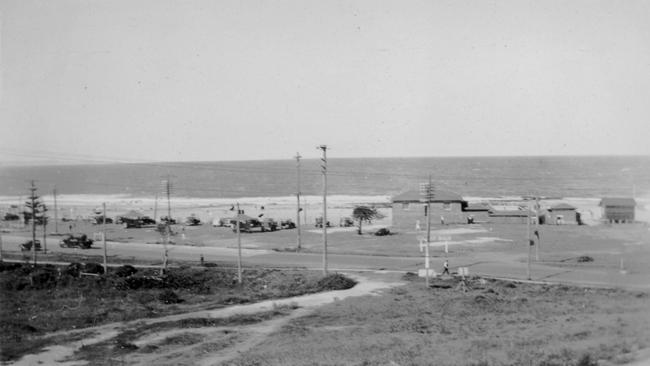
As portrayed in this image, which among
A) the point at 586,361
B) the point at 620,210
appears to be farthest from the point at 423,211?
the point at 586,361

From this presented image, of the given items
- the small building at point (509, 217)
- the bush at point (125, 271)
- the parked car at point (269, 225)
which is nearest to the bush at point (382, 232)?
the parked car at point (269, 225)

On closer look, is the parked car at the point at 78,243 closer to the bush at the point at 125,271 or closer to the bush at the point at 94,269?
the bush at the point at 94,269

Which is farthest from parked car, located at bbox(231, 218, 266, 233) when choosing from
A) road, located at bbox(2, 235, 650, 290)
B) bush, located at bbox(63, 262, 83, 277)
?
bush, located at bbox(63, 262, 83, 277)

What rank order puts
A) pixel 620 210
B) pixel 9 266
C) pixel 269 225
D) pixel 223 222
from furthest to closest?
1. pixel 223 222
2. pixel 620 210
3. pixel 269 225
4. pixel 9 266

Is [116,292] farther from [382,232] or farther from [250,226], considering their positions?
[250,226]

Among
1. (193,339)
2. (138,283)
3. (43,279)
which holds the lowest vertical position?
(193,339)

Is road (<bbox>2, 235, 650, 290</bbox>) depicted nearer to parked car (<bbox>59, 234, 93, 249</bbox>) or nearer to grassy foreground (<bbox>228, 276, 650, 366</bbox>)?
parked car (<bbox>59, 234, 93, 249</bbox>)

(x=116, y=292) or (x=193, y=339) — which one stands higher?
(x=116, y=292)
